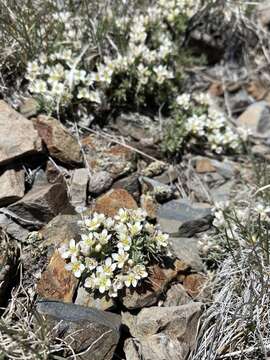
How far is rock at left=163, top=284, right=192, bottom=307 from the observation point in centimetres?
328

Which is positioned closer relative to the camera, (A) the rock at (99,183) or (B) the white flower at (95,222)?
(B) the white flower at (95,222)

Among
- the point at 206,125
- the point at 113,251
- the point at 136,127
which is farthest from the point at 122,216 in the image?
the point at 206,125

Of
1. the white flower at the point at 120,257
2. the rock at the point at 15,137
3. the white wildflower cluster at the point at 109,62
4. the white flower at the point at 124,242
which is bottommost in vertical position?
the white flower at the point at 120,257

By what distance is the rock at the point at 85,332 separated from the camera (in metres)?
2.84

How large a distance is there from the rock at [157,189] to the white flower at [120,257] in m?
0.82

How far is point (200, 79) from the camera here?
5215 millimetres

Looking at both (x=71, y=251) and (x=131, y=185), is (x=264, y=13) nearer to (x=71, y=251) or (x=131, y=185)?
(x=131, y=185)

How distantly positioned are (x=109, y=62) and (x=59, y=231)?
5.11 feet

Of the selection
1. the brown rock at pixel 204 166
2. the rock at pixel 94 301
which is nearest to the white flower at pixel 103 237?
the rock at pixel 94 301

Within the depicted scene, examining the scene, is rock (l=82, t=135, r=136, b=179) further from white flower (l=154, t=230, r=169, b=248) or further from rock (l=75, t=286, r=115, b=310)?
rock (l=75, t=286, r=115, b=310)

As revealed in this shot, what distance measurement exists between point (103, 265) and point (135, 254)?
8.1 inches

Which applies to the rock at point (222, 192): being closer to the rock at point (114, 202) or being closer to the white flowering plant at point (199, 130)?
the white flowering plant at point (199, 130)

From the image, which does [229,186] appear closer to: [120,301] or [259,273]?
[259,273]

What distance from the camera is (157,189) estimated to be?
3.84 meters
